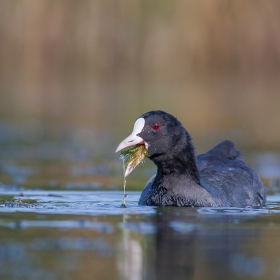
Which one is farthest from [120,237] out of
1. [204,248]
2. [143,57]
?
[143,57]

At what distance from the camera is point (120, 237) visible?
630 cm

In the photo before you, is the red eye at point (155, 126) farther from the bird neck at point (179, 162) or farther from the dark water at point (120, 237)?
the dark water at point (120, 237)

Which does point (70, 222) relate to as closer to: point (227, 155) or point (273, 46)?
point (227, 155)

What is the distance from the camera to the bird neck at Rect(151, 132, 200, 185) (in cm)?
817

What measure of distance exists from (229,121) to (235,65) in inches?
427

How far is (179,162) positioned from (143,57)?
1941 centimetres

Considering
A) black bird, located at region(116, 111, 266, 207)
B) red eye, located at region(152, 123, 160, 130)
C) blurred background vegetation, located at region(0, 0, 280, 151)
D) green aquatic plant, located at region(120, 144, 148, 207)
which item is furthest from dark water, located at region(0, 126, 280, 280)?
blurred background vegetation, located at region(0, 0, 280, 151)

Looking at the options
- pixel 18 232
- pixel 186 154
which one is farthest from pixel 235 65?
pixel 18 232

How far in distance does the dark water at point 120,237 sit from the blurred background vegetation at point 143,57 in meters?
9.30

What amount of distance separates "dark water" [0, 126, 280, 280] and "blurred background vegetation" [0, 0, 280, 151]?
9.30 m

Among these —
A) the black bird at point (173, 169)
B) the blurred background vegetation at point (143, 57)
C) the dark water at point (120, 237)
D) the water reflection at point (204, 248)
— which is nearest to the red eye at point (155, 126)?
the black bird at point (173, 169)

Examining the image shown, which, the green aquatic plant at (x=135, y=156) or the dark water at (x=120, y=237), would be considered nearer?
the dark water at (x=120, y=237)

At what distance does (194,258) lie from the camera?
5617 mm

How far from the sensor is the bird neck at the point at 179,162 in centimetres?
817
